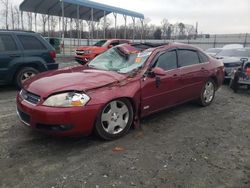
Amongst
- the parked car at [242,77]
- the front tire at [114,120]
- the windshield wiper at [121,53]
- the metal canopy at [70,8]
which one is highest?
the metal canopy at [70,8]

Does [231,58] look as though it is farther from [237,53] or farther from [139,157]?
[139,157]

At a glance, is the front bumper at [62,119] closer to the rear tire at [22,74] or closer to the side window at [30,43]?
the rear tire at [22,74]

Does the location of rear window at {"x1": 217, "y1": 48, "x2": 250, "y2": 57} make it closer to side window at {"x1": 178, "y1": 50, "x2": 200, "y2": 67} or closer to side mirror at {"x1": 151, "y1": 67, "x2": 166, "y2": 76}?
side window at {"x1": 178, "y1": 50, "x2": 200, "y2": 67}

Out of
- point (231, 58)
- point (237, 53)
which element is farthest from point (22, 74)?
point (237, 53)

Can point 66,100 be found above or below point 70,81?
below

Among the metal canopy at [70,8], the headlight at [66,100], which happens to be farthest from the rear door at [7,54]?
the metal canopy at [70,8]

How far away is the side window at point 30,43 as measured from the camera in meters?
7.68

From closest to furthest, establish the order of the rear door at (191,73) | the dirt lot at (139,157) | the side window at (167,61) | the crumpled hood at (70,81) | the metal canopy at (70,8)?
the dirt lot at (139,157) < the crumpled hood at (70,81) < the side window at (167,61) < the rear door at (191,73) < the metal canopy at (70,8)

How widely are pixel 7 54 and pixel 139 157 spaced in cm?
541

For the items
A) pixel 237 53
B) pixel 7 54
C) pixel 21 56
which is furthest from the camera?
pixel 237 53

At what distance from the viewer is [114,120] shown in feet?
13.6

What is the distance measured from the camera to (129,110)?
435 cm

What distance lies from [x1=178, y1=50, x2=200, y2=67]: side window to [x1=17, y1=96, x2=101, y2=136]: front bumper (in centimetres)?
249

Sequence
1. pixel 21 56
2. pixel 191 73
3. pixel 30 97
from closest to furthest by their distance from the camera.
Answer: pixel 30 97 → pixel 191 73 → pixel 21 56
